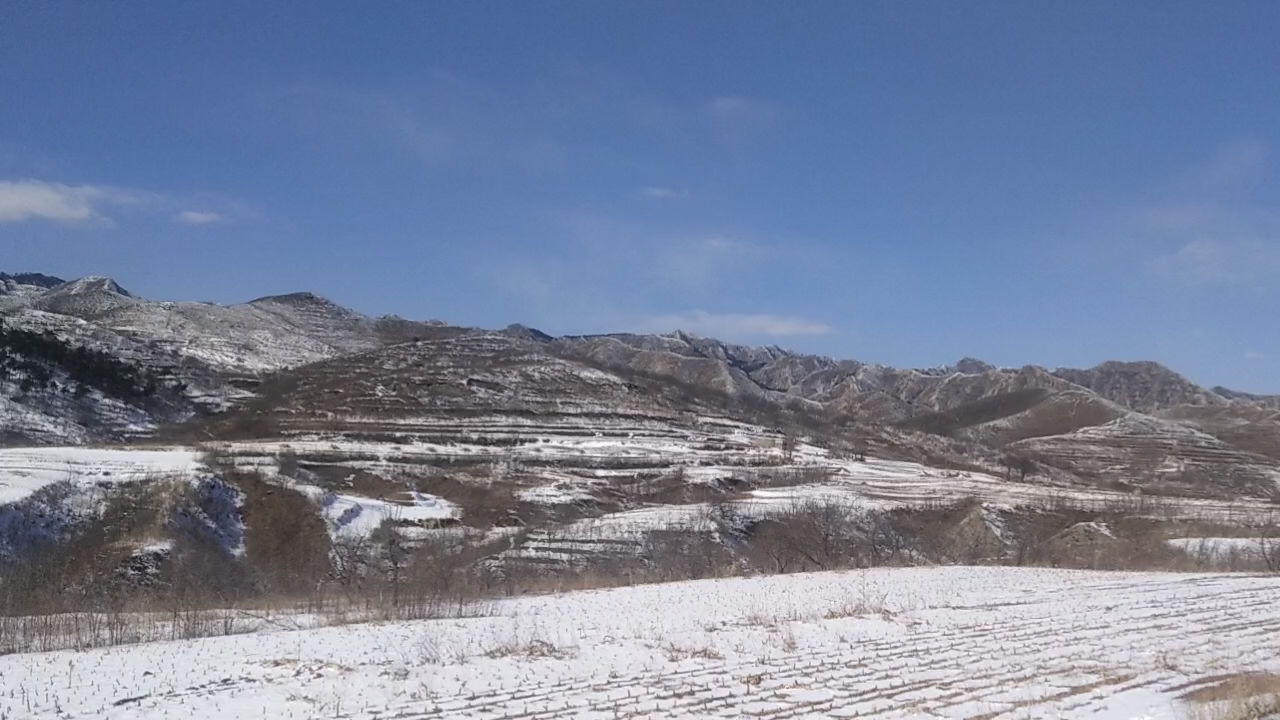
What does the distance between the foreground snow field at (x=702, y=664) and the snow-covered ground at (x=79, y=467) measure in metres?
19.9

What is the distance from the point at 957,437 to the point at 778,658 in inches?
5166

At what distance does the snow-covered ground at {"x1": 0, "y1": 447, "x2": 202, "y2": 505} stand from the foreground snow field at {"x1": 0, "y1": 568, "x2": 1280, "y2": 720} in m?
19.9

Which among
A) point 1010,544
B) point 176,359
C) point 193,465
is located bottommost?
point 1010,544

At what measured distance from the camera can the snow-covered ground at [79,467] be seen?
2911 cm

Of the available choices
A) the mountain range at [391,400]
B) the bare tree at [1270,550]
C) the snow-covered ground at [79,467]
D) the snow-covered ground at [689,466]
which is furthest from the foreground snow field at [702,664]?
the mountain range at [391,400]

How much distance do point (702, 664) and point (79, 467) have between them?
1192 inches

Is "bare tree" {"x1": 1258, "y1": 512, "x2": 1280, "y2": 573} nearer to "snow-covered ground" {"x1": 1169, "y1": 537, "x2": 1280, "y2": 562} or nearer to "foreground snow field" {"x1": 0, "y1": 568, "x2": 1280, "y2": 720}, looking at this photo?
"snow-covered ground" {"x1": 1169, "y1": 537, "x2": 1280, "y2": 562}

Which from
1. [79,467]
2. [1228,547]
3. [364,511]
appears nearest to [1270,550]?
[1228,547]

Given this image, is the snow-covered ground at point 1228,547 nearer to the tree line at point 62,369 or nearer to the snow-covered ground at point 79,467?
the snow-covered ground at point 79,467

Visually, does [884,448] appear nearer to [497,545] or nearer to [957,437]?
[957,437]

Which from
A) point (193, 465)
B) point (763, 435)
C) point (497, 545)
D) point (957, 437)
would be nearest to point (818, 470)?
point (763, 435)

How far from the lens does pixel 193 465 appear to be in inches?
1556

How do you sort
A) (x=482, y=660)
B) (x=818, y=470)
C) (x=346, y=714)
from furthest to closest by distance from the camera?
(x=818, y=470) < (x=482, y=660) < (x=346, y=714)

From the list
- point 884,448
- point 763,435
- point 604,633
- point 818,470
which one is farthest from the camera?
point 884,448
